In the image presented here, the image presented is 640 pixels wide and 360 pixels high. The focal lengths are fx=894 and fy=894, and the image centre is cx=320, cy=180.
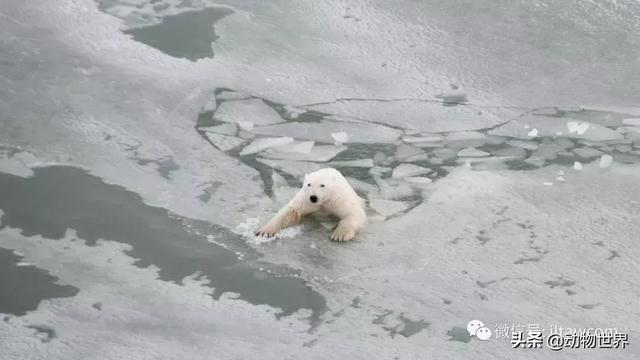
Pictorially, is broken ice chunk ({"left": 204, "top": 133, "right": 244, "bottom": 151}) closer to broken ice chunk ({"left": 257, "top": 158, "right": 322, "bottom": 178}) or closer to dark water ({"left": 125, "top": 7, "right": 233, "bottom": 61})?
broken ice chunk ({"left": 257, "top": 158, "right": 322, "bottom": 178})

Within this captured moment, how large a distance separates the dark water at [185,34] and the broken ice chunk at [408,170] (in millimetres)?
2044

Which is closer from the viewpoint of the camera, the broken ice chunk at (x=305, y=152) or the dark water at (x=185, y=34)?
the broken ice chunk at (x=305, y=152)

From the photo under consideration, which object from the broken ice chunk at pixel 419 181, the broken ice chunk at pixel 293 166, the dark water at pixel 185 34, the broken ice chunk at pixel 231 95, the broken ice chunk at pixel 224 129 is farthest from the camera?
the dark water at pixel 185 34

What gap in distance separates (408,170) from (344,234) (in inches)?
32.8

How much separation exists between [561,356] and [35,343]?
2.35 m

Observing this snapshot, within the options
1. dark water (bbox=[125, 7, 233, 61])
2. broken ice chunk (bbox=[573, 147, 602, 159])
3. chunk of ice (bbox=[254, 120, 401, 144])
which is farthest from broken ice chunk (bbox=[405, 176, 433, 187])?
dark water (bbox=[125, 7, 233, 61])

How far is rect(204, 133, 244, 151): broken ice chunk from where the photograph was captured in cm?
563

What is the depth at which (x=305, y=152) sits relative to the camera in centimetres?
560

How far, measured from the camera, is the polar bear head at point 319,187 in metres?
4.80

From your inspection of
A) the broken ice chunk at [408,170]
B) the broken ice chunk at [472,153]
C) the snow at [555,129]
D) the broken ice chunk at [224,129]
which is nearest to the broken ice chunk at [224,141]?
the broken ice chunk at [224,129]

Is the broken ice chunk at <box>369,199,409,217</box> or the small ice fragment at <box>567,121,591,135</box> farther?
the small ice fragment at <box>567,121,591,135</box>

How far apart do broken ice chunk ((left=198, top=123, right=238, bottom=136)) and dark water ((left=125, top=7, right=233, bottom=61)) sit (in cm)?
101

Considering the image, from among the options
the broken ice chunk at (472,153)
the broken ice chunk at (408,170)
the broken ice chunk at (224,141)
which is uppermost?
the broken ice chunk at (472,153)

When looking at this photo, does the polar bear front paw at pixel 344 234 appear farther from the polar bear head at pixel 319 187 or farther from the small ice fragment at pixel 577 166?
the small ice fragment at pixel 577 166
